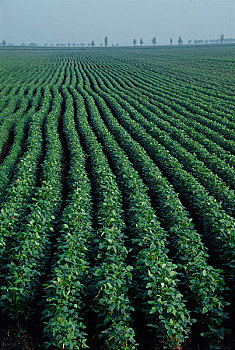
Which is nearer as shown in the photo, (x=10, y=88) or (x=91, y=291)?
(x=91, y=291)

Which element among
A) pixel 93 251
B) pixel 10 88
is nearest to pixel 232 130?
pixel 93 251

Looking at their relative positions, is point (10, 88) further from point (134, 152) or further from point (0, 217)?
point (0, 217)

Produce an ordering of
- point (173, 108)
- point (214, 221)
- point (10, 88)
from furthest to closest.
→ 1. point (10, 88)
2. point (173, 108)
3. point (214, 221)

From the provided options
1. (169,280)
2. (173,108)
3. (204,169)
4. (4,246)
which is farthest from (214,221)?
(173,108)

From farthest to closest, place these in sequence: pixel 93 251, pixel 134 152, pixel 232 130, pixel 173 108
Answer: pixel 173 108
pixel 232 130
pixel 134 152
pixel 93 251

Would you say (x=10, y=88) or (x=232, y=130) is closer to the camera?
(x=232, y=130)

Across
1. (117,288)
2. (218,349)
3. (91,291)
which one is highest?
(117,288)

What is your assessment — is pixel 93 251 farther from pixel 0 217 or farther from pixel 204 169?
pixel 204 169

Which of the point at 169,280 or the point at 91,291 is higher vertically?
the point at 169,280

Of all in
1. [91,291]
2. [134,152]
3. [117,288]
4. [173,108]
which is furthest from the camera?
[173,108]

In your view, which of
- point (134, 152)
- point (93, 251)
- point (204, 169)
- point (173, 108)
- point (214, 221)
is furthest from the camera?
point (173, 108)
